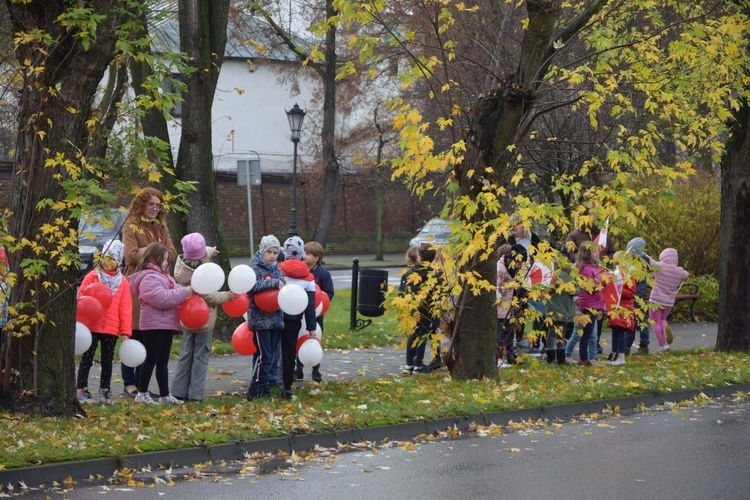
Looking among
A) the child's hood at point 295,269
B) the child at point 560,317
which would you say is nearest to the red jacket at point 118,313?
the child's hood at point 295,269

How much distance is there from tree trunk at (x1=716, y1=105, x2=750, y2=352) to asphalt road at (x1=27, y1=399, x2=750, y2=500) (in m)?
7.02

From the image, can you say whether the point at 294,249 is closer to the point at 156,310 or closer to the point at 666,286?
the point at 156,310

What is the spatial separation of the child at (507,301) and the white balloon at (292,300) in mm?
3622

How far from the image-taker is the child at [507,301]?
48.2ft

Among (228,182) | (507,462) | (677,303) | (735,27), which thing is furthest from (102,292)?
(228,182)

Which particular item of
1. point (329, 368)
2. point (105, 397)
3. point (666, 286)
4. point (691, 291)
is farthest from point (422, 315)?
point (691, 291)

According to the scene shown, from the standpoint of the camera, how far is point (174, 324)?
38.0 ft

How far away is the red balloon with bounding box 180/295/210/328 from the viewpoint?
1146 centimetres

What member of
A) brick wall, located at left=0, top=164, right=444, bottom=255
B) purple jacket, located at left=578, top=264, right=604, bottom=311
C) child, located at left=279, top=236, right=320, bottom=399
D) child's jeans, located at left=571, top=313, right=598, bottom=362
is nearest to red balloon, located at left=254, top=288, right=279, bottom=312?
child, located at left=279, top=236, right=320, bottom=399

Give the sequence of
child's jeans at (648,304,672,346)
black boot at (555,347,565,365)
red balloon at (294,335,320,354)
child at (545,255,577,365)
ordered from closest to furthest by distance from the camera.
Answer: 1. red balloon at (294,335,320,354)
2. child at (545,255,577,365)
3. black boot at (555,347,565,365)
4. child's jeans at (648,304,672,346)

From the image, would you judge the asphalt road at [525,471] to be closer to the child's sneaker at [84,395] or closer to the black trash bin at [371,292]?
the child's sneaker at [84,395]

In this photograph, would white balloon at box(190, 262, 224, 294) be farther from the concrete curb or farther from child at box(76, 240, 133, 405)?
the concrete curb

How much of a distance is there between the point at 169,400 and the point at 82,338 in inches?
43.3

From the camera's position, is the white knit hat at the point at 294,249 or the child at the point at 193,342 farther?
the white knit hat at the point at 294,249
